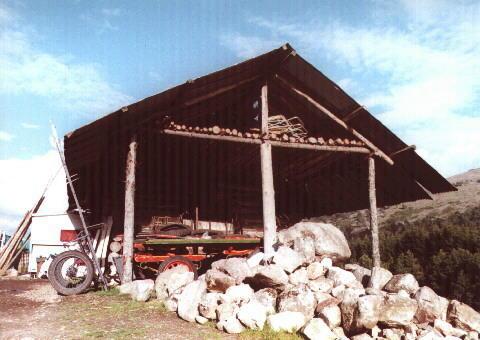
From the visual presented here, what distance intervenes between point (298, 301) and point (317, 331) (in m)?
0.75

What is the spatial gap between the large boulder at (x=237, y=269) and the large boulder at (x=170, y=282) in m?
0.78

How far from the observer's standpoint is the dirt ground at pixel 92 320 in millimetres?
5855

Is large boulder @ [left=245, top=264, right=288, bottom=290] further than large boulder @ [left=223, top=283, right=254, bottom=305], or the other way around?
large boulder @ [left=245, top=264, right=288, bottom=290]

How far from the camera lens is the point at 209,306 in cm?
683

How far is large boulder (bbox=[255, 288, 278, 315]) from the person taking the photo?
695 cm

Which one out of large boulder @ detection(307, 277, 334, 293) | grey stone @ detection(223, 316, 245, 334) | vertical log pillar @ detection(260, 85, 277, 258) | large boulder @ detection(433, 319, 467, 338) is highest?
vertical log pillar @ detection(260, 85, 277, 258)

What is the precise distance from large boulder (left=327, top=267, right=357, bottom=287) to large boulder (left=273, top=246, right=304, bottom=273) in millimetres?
665

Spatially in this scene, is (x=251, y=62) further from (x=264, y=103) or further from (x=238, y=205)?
(x=238, y=205)

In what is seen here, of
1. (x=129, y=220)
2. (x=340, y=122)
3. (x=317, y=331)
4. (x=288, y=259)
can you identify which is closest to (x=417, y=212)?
(x=340, y=122)

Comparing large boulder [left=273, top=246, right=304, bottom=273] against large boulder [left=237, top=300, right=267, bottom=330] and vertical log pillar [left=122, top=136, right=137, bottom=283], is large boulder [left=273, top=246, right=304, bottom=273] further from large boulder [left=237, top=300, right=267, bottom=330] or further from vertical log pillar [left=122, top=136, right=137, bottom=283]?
vertical log pillar [left=122, top=136, right=137, bottom=283]

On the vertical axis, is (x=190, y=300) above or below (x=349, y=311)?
above

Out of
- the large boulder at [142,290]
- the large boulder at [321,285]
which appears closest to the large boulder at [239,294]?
the large boulder at [321,285]

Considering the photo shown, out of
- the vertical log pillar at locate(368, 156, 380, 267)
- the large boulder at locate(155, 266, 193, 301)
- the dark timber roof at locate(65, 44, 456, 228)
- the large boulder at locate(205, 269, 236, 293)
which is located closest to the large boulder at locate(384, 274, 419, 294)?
the vertical log pillar at locate(368, 156, 380, 267)

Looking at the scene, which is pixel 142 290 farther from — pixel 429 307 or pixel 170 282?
pixel 429 307
